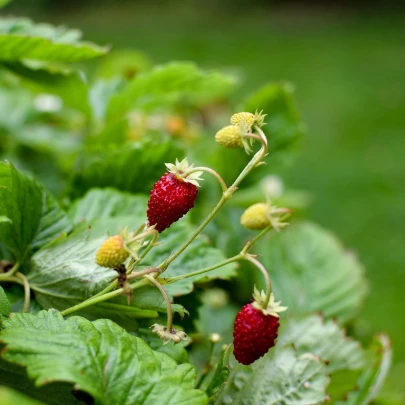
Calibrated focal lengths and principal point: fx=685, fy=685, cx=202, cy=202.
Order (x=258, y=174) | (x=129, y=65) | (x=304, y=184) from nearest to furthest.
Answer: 1. (x=258, y=174)
2. (x=129, y=65)
3. (x=304, y=184)

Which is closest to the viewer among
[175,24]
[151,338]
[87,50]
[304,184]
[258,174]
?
[151,338]

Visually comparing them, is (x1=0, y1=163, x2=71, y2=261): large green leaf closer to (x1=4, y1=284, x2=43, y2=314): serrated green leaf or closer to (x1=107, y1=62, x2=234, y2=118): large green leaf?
(x1=4, y1=284, x2=43, y2=314): serrated green leaf

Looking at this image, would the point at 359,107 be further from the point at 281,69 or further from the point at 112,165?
the point at 112,165

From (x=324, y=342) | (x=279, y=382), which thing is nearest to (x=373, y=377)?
(x=324, y=342)

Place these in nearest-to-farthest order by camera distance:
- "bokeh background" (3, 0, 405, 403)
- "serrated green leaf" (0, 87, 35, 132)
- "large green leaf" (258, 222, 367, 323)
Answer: "large green leaf" (258, 222, 367, 323) < "serrated green leaf" (0, 87, 35, 132) < "bokeh background" (3, 0, 405, 403)

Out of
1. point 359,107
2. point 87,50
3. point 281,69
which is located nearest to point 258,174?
point 87,50

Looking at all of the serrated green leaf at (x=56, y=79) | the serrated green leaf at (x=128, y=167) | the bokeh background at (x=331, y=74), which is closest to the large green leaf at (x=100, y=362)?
the serrated green leaf at (x=128, y=167)

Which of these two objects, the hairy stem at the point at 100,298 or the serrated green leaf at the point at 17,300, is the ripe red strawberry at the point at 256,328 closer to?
the hairy stem at the point at 100,298

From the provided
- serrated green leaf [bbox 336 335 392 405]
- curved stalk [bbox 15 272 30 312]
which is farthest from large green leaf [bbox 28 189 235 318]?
serrated green leaf [bbox 336 335 392 405]
